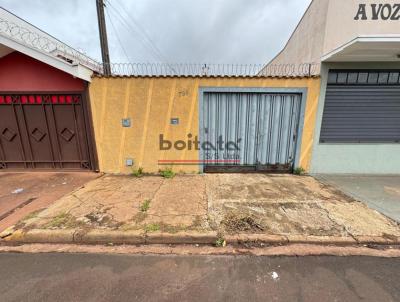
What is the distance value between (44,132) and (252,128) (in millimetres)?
6159

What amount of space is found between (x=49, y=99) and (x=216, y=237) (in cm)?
590

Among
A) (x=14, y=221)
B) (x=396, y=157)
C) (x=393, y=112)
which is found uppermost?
(x=393, y=112)

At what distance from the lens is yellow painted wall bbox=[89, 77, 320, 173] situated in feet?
16.4

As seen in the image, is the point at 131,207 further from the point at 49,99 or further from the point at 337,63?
the point at 337,63

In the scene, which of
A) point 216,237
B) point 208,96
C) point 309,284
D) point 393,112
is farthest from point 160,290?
point 393,112

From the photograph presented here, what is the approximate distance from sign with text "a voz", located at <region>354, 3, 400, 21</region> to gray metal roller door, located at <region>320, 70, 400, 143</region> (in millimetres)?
1214

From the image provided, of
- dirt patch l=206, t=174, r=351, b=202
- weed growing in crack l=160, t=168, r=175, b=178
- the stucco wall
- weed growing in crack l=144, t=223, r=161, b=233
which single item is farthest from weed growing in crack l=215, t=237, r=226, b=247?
the stucco wall

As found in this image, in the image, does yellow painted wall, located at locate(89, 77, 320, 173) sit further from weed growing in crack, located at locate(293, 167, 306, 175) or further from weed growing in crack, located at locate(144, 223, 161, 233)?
weed growing in crack, located at locate(144, 223, 161, 233)

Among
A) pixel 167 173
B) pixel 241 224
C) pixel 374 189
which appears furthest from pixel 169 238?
pixel 374 189

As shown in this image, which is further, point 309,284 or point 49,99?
point 49,99

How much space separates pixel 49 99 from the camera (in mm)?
5195

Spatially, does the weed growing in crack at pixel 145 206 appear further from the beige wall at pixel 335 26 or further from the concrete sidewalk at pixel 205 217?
the beige wall at pixel 335 26

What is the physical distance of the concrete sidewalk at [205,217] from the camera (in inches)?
108

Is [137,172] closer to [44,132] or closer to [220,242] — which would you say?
[44,132]
